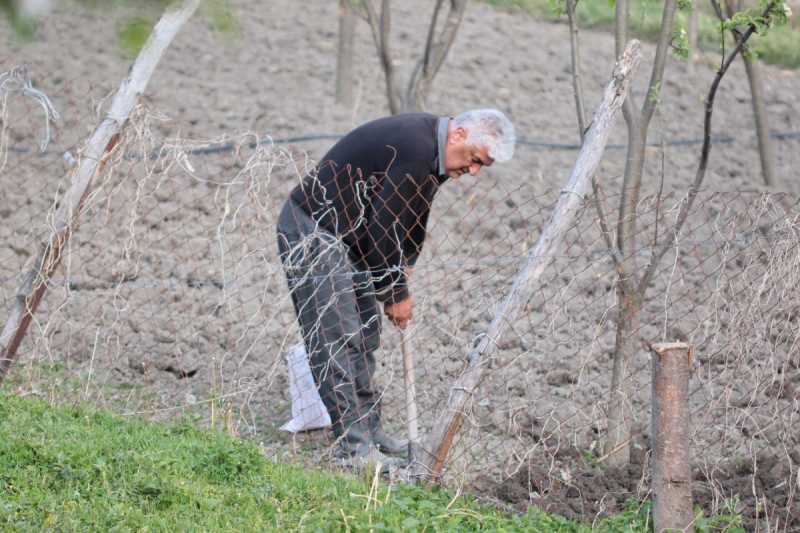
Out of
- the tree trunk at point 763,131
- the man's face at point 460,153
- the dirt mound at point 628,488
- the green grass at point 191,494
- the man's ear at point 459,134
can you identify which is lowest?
the dirt mound at point 628,488

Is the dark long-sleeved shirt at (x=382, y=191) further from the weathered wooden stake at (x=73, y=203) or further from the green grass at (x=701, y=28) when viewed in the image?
the green grass at (x=701, y=28)

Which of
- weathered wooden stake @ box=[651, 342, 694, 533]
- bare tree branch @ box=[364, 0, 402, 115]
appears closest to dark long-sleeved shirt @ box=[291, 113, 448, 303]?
weathered wooden stake @ box=[651, 342, 694, 533]

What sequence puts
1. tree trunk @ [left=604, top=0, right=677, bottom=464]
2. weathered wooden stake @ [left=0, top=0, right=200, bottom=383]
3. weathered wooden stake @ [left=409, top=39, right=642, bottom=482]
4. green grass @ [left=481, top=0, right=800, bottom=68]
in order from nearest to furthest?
weathered wooden stake @ [left=409, top=39, right=642, bottom=482] < tree trunk @ [left=604, top=0, right=677, bottom=464] < weathered wooden stake @ [left=0, top=0, right=200, bottom=383] < green grass @ [left=481, top=0, right=800, bottom=68]

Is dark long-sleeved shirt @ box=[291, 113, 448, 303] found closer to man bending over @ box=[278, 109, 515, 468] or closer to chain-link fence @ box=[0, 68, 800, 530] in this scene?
man bending over @ box=[278, 109, 515, 468]

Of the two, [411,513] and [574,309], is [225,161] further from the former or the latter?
[411,513]

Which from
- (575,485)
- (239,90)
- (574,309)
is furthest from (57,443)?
(239,90)

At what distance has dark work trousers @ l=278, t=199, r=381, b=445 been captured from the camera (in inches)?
156

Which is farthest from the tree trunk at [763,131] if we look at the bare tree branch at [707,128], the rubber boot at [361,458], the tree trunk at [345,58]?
the rubber boot at [361,458]

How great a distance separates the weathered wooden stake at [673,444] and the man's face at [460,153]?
1.25 m

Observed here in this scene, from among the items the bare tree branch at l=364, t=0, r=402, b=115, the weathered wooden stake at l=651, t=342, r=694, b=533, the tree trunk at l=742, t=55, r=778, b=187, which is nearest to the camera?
the weathered wooden stake at l=651, t=342, r=694, b=533

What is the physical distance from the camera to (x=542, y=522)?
10.8 ft

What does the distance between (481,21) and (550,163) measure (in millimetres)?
4784

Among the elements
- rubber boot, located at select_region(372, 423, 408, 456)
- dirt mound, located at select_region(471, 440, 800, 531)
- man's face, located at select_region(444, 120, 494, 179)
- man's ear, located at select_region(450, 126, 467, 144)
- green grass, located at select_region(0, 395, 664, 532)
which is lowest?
rubber boot, located at select_region(372, 423, 408, 456)

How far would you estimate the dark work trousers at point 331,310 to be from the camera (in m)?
3.97
